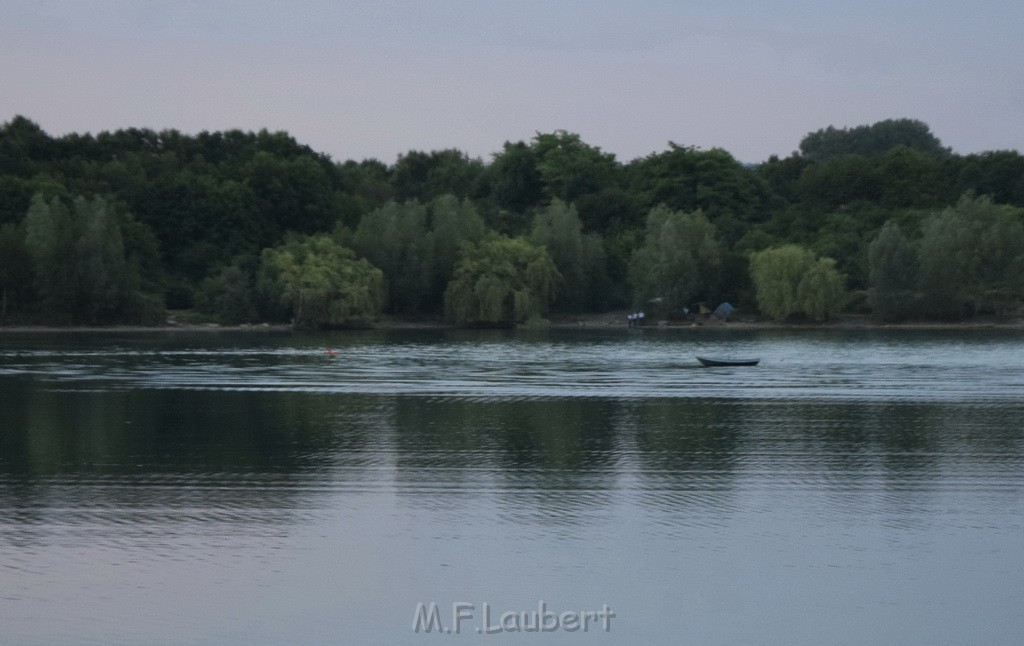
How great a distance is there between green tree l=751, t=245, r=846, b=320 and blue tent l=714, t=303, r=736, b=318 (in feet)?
11.7

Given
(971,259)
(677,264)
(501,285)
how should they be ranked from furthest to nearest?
1. (677,264)
2. (501,285)
3. (971,259)

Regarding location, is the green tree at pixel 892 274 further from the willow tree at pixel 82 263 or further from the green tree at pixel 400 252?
the willow tree at pixel 82 263

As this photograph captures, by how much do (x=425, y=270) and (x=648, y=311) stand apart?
1576 centimetres

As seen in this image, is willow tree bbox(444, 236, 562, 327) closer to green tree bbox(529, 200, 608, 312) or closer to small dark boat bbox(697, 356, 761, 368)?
green tree bbox(529, 200, 608, 312)

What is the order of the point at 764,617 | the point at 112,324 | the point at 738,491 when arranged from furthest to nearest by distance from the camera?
the point at 112,324
the point at 738,491
the point at 764,617

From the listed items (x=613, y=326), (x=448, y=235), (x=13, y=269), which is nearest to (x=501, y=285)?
(x=448, y=235)

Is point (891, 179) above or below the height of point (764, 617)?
above

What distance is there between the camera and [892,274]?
8456cm

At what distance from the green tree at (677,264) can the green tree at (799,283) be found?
14.8 feet

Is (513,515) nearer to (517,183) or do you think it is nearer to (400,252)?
(400,252)

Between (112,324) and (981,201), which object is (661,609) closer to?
(112,324)

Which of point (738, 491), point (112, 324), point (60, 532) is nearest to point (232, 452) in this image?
point (60, 532)

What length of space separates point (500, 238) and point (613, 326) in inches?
395

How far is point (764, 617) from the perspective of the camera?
1506 centimetres
